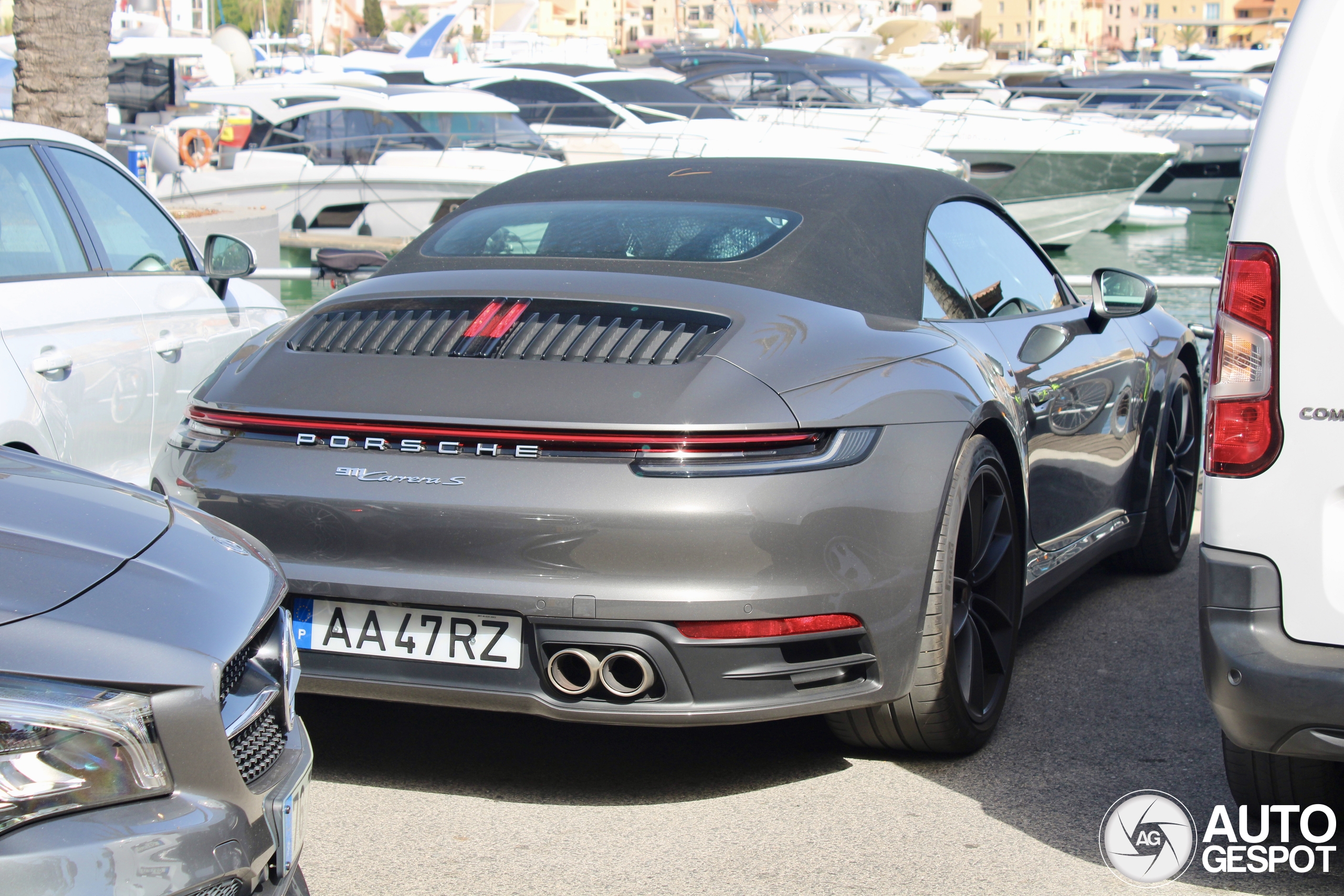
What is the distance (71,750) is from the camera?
5.68ft

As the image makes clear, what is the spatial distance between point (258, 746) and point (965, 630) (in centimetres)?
209

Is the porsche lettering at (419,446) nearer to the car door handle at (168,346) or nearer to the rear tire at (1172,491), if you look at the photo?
the car door handle at (168,346)

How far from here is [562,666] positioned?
121 inches

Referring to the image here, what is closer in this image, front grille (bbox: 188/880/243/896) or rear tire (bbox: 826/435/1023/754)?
front grille (bbox: 188/880/243/896)

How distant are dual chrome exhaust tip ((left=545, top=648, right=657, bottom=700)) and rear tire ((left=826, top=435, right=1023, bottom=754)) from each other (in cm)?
62

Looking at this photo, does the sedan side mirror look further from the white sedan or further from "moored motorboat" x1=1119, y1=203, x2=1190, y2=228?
"moored motorboat" x1=1119, y1=203, x2=1190, y2=228

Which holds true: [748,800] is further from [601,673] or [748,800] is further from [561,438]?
[561,438]

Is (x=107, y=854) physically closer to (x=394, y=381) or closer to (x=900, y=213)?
(x=394, y=381)

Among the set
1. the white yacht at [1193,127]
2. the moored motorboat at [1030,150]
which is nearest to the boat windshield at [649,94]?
the moored motorboat at [1030,150]

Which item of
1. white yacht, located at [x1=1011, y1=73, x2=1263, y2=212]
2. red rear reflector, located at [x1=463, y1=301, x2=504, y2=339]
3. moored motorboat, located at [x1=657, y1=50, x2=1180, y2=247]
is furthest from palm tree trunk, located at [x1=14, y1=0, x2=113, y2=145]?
white yacht, located at [x1=1011, y1=73, x2=1263, y2=212]

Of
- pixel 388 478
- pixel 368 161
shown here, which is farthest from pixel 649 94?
pixel 388 478

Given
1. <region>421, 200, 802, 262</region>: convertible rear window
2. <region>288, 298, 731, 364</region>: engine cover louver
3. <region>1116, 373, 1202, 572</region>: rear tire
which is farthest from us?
<region>1116, 373, 1202, 572</region>: rear tire

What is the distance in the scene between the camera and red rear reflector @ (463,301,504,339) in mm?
3324

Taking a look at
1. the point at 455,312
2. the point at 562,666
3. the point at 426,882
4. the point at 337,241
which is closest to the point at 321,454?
the point at 455,312
